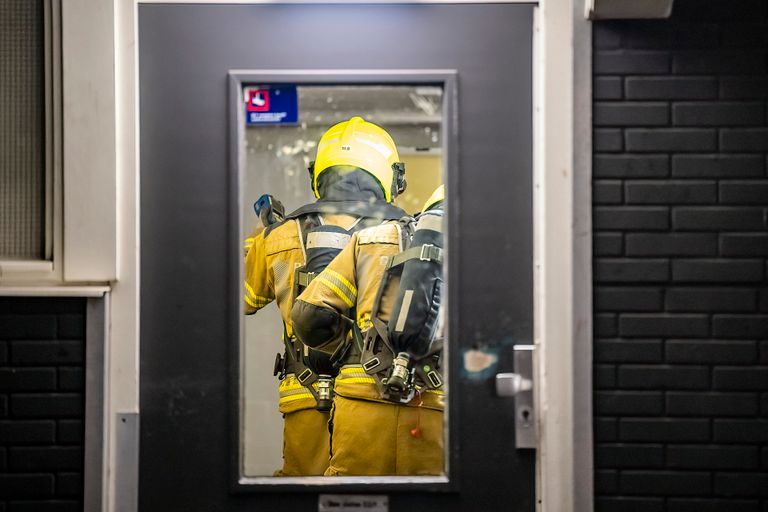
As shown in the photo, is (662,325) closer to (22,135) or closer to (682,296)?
(682,296)

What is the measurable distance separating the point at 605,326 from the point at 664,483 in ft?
1.57

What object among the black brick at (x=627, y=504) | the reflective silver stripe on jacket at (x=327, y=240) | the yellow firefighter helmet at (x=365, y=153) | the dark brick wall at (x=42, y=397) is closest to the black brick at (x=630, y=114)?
the black brick at (x=627, y=504)

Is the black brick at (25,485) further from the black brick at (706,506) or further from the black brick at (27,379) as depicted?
the black brick at (706,506)

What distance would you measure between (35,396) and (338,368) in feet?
4.58

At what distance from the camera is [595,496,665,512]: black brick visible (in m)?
2.25

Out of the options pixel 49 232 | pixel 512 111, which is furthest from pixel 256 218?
A: pixel 512 111

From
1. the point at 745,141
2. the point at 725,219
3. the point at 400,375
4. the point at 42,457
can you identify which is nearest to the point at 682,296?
the point at 725,219

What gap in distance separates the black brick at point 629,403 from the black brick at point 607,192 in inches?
21.6

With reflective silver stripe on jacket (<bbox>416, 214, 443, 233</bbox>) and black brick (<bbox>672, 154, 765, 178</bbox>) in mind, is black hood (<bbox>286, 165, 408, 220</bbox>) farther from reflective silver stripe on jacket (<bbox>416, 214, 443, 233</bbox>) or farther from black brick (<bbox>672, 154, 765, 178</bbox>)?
black brick (<bbox>672, 154, 765, 178</bbox>)

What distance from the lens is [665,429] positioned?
88.6 inches

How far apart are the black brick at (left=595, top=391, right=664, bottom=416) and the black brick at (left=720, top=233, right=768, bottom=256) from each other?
1.50 feet

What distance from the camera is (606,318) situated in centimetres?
225

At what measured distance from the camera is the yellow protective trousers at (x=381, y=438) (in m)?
3.00

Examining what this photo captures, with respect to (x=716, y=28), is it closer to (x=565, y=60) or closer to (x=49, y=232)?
(x=565, y=60)
